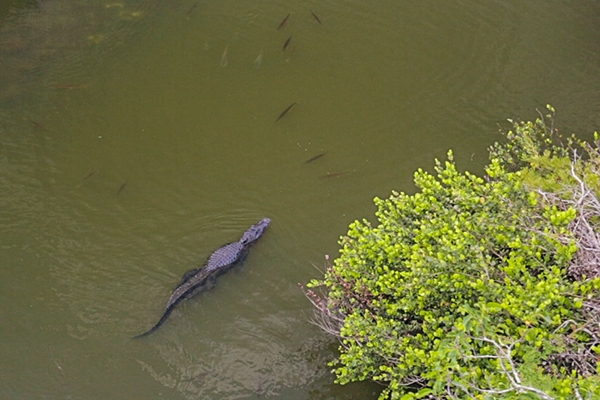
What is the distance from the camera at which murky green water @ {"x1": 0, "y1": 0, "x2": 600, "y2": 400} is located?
17.9ft

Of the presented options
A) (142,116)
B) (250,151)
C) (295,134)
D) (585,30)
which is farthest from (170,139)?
(585,30)

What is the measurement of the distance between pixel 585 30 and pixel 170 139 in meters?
5.98

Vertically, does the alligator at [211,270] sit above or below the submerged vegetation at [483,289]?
below

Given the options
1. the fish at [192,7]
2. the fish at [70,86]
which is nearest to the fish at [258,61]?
the fish at [192,7]

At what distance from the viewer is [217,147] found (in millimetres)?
6832

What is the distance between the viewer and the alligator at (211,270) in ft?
18.6

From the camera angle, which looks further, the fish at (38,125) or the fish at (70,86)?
the fish at (70,86)

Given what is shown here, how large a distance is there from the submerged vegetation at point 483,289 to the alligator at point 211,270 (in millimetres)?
1561

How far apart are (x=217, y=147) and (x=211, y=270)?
173 cm

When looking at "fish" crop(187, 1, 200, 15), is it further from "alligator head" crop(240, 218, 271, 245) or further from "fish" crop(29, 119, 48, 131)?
"alligator head" crop(240, 218, 271, 245)

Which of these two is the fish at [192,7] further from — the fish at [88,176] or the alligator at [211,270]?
the alligator at [211,270]

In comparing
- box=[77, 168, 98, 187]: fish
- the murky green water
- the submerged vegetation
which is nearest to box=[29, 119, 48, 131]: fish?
the murky green water

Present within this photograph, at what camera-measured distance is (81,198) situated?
6.47 meters

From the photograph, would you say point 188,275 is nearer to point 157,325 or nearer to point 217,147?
point 157,325
